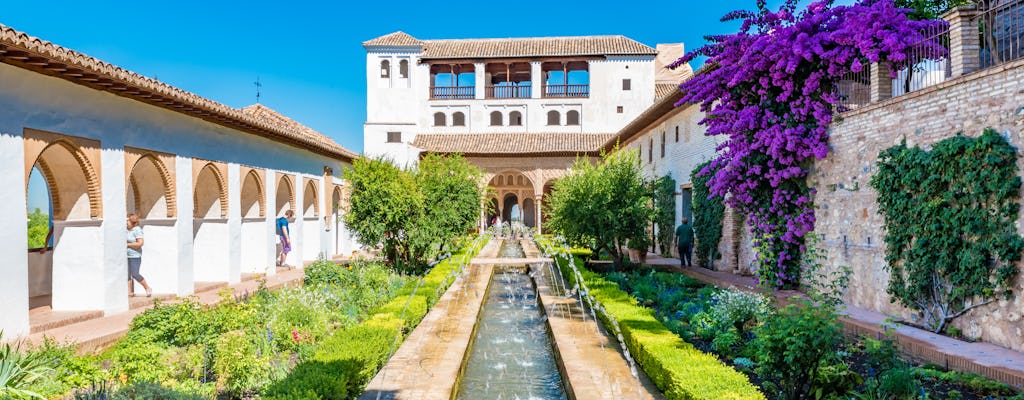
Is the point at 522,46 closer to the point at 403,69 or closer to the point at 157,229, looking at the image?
the point at 403,69

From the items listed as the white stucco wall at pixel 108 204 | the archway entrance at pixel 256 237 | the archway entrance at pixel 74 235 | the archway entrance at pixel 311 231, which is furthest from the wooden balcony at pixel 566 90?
the archway entrance at pixel 74 235

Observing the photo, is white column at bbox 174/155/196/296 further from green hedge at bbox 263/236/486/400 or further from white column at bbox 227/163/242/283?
green hedge at bbox 263/236/486/400

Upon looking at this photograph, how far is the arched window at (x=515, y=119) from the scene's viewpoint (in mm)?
34656

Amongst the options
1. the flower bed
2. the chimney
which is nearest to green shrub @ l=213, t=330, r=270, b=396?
the flower bed

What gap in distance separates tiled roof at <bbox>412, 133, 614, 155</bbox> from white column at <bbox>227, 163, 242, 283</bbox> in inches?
722

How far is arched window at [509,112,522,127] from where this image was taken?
34.7 metres

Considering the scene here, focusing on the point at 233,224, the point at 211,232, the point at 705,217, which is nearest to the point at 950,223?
the point at 705,217

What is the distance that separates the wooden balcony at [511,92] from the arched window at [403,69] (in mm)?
4334

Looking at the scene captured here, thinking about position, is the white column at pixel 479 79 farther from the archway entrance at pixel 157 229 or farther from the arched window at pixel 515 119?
the archway entrance at pixel 157 229

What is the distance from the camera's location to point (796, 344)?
4715mm

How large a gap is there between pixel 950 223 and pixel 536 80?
90.5ft

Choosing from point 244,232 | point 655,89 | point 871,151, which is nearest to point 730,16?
point 871,151

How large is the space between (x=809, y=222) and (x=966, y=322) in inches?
144

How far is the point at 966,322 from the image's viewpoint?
6930 mm
